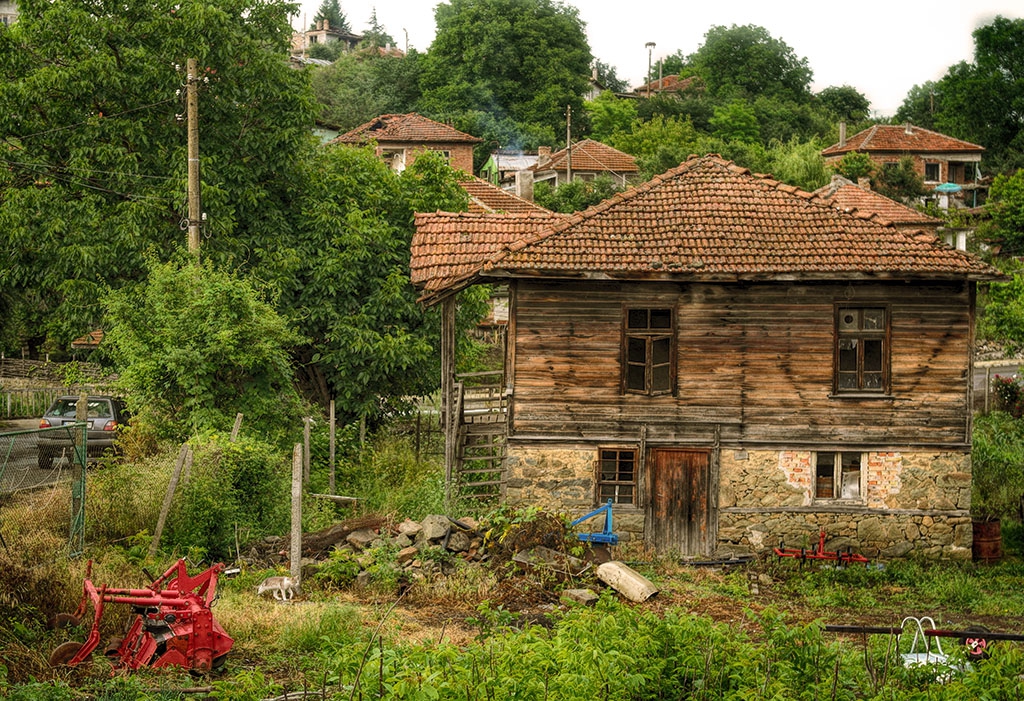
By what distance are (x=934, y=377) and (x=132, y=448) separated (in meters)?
13.2

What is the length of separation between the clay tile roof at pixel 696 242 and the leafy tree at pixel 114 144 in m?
5.82

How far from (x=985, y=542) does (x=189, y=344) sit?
14.1 m

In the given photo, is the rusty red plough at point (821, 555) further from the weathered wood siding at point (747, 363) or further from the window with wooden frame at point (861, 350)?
the window with wooden frame at point (861, 350)

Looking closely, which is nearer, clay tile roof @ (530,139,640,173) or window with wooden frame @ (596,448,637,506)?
window with wooden frame @ (596,448,637,506)

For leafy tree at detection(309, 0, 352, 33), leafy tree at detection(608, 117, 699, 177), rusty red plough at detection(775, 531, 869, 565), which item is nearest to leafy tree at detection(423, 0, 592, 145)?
leafy tree at detection(608, 117, 699, 177)

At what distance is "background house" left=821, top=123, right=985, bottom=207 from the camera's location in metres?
62.5

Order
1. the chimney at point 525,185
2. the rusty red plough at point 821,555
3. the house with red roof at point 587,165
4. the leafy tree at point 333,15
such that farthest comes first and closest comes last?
the leafy tree at point 333,15 < the house with red roof at point 587,165 < the chimney at point 525,185 < the rusty red plough at point 821,555

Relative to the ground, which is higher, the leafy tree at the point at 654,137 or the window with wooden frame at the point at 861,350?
the leafy tree at the point at 654,137

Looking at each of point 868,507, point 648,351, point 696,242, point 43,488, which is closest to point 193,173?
point 43,488

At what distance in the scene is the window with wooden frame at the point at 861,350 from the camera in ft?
61.6

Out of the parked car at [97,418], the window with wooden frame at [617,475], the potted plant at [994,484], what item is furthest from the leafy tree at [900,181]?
the parked car at [97,418]

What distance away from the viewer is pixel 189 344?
19359 millimetres

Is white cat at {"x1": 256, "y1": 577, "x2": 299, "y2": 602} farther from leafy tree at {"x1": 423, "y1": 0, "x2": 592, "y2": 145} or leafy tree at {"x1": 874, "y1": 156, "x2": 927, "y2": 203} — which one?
leafy tree at {"x1": 423, "y1": 0, "x2": 592, "y2": 145}

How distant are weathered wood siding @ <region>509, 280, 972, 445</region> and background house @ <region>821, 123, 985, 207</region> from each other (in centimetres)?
4538
